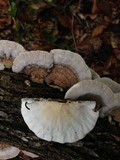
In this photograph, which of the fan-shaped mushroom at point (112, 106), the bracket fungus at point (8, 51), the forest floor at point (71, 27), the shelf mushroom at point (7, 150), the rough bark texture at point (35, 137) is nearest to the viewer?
the fan-shaped mushroom at point (112, 106)

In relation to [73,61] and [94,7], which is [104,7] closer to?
[94,7]

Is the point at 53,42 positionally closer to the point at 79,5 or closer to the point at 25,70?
the point at 79,5

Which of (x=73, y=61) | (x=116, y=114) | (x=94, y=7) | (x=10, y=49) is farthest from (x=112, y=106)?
(x=94, y=7)

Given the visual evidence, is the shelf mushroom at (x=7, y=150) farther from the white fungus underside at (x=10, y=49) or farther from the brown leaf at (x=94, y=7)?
the brown leaf at (x=94, y=7)

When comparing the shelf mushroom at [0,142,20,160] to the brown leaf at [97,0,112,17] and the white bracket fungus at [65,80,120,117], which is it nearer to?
the white bracket fungus at [65,80,120,117]

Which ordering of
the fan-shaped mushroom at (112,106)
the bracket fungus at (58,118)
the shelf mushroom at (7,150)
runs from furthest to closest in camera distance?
the shelf mushroom at (7,150)
the fan-shaped mushroom at (112,106)
the bracket fungus at (58,118)

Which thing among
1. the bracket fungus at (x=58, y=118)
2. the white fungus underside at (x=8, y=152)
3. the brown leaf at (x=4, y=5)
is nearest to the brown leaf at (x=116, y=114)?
the bracket fungus at (x=58, y=118)
